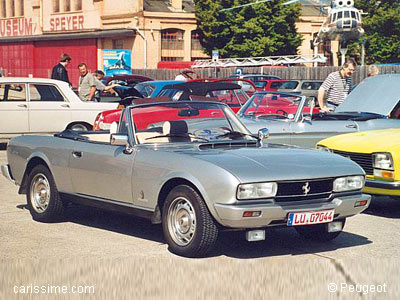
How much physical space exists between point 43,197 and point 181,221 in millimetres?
2457

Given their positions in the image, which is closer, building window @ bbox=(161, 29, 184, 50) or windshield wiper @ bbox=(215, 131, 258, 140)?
windshield wiper @ bbox=(215, 131, 258, 140)

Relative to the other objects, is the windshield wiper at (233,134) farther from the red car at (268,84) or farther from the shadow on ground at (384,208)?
the red car at (268,84)

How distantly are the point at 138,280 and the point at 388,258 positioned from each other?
2.48m

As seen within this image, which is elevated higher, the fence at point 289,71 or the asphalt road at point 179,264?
the fence at point 289,71

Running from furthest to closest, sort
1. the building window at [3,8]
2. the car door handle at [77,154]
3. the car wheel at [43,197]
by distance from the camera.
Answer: the building window at [3,8] → the car wheel at [43,197] → the car door handle at [77,154]

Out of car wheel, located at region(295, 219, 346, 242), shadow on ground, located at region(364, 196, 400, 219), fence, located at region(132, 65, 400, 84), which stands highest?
fence, located at region(132, 65, 400, 84)

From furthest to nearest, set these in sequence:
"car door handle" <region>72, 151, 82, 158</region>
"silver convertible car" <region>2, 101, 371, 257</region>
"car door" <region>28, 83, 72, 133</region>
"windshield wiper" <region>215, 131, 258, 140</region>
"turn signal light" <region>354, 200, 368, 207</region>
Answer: "car door" <region>28, 83, 72, 133</region> < "car door handle" <region>72, 151, 82, 158</region> < "windshield wiper" <region>215, 131, 258, 140</region> < "turn signal light" <region>354, 200, 368, 207</region> < "silver convertible car" <region>2, 101, 371, 257</region>

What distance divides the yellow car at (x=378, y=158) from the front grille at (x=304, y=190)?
2.29m

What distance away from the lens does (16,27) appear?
71812 mm

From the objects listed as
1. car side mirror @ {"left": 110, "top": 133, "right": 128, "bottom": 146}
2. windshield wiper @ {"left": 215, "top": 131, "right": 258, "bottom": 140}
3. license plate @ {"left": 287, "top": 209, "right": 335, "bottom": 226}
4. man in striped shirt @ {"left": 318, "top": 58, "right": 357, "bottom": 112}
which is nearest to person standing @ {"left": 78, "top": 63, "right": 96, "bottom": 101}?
man in striped shirt @ {"left": 318, "top": 58, "right": 357, "bottom": 112}

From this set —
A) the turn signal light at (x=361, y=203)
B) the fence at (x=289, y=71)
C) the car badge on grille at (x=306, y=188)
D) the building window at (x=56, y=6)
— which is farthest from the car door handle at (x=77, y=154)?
the building window at (x=56, y=6)

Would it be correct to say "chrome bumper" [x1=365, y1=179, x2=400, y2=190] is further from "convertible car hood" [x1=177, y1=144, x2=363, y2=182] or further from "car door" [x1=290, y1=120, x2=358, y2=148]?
"car door" [x1=290, y1=120, x2=358, y2=148]

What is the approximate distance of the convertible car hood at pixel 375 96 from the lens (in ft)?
39.8

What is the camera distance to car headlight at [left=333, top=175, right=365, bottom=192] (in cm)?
709
